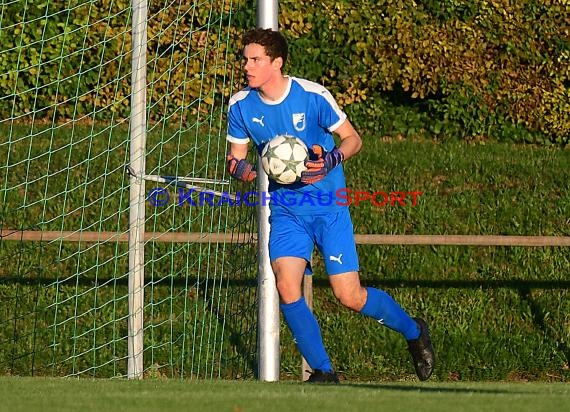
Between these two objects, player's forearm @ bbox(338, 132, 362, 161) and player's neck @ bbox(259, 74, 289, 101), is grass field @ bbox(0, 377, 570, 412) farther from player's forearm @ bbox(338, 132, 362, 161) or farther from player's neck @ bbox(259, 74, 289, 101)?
player's neck @ bbox(259, 74, 289, 101)

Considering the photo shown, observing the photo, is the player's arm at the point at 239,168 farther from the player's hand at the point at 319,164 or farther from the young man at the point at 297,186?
the player's hand at the point at 319,164

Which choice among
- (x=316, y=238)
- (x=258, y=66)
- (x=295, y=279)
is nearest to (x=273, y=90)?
(x=258, y=66)

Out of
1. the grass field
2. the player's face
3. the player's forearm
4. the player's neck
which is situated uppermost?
the player's face

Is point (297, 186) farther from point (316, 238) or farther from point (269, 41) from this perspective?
point (269, 41)

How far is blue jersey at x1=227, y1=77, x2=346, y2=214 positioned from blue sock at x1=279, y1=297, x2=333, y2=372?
518 millimetres

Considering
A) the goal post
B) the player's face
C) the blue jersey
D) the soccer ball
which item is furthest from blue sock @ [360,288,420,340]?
the goal post

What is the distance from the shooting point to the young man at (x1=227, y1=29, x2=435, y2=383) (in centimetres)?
709

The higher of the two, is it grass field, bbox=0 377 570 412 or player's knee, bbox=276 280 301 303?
player's knee, bbox=276 280 301 303

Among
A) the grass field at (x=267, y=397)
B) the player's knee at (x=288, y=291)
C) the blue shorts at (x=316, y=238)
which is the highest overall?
the blue shorts at (x=316, y=238)

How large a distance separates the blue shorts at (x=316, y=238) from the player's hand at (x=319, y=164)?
0.94ft

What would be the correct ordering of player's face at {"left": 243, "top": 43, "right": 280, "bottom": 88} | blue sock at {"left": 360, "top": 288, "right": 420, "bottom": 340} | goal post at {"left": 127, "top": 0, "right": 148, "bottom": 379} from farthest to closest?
goal post at {"left": 127, "top": 0, "right": 148, "bottom": 379}
blue sock at {"left": 360, "top": 288, "right": 420, "bottom": 340}
player's face at {"left": 243, "top": 43, "right": 280, "bottom": 88}

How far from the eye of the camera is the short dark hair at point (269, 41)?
714cm

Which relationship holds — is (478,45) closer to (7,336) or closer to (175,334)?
(175,334)

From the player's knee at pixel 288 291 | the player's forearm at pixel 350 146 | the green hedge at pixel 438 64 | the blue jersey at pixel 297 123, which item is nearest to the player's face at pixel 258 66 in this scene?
the blue jersey at pixel 297 123
